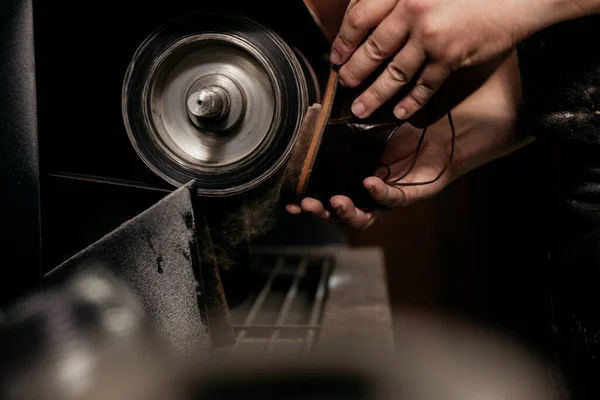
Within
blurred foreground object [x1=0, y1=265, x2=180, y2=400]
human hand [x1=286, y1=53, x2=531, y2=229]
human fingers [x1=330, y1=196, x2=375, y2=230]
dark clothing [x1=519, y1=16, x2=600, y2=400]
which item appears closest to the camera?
blurred foreground object [x1=0, y1=265, x2=180, y2=400]

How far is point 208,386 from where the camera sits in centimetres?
99

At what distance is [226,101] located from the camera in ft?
3.26

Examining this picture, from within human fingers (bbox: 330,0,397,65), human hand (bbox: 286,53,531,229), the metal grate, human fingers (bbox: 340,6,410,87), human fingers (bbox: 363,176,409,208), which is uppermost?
human fingers (bbox: 330,0,397,65)

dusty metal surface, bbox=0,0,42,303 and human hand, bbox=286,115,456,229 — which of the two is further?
human hand, bbox=286,115,456,229

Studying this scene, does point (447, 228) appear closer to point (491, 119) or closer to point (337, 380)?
point (491, 119)

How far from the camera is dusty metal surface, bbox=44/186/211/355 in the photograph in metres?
1.00

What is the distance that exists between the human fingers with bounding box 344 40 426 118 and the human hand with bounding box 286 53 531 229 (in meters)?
0.27

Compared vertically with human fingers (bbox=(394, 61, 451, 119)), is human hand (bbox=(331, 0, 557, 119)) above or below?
above

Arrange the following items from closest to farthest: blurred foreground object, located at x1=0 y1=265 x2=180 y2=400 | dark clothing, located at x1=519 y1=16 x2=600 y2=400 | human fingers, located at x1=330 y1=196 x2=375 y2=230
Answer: blurred foreground object, located at x1=0 y1=265 x2=180 y2=400 < dark clothing, located at x1=519 y1=16 x2=600 y2=400 < human fingers, located at x1=330 y1=196 x2=375 y2=230

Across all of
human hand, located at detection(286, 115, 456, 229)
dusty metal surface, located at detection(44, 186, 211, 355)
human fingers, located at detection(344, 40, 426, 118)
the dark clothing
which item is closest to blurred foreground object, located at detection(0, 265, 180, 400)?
dusty metal surface, located at detection(44, 186, 211, 355)

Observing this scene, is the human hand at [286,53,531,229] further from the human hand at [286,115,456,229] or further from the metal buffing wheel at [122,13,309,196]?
the metal buffing wheel at [122,13,309,196]

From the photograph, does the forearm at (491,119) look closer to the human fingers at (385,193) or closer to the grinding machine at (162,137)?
the human fingers at (385,193)

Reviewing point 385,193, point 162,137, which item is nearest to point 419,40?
point 385,193

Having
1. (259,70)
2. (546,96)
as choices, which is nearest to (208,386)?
(259,70)
